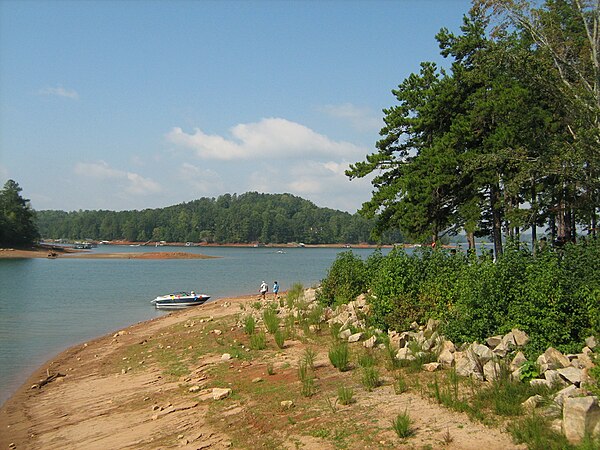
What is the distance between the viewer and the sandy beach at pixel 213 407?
849cm

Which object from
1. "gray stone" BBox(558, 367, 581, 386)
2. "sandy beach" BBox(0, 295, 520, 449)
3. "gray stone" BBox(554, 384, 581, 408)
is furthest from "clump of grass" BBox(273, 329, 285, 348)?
"gray stone" BBox(554, 384, 581, 408)

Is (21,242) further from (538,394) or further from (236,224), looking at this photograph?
(538,394)

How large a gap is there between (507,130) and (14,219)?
116m

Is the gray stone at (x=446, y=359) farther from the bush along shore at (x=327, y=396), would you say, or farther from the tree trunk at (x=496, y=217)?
the tree trunk at (x=496, y=217)

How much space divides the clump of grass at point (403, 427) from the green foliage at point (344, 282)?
10502 mm

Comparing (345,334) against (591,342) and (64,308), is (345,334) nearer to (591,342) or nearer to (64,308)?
(591,342)

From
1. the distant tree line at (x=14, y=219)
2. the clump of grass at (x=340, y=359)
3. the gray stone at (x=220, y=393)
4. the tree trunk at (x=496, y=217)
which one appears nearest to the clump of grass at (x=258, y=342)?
the clump of grass at (x=340, y=359)

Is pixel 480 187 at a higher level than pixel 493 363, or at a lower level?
higher

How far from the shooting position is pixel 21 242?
11731 centimetres

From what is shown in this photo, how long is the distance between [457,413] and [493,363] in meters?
1.45

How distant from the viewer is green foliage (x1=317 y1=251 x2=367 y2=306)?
19.6m

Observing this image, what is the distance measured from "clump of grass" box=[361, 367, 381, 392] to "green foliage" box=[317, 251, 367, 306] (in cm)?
814

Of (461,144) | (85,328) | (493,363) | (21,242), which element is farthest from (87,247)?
(493,363)

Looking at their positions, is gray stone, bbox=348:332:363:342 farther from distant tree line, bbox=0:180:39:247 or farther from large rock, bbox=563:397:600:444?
distant tree line, bbox=0:180:39:247
